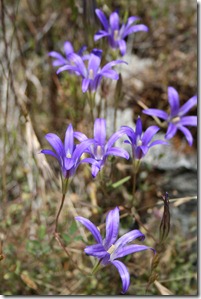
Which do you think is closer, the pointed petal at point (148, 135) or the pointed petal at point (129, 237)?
the pointed petal at point (129, 237)

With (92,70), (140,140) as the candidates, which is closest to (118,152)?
(140,140)

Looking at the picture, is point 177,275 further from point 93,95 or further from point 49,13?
point 49,13

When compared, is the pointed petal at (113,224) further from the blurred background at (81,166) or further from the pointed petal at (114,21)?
the pointed petal at (114,21)

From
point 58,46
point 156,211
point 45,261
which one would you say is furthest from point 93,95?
point 58,46

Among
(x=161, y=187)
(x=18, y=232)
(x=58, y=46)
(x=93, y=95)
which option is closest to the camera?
(x=93, y=95)

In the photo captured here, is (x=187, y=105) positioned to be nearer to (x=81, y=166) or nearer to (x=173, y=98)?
(x=173, y=98)

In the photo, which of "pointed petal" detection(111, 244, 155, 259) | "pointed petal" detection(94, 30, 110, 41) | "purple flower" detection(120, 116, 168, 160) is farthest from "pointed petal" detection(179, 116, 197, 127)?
"pointed petal" detection(111, 244, 155, 259)

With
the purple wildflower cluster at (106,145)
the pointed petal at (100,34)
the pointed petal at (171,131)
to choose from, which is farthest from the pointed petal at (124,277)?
the pointed petal at (100,34)

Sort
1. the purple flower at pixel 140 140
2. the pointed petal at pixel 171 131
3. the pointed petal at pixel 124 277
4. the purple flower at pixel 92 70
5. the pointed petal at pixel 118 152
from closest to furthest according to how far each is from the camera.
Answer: the pointed petal at pixel 124 277 < the pointed petal at pixel 118 152 < the purple flower at pixel 140 140 < the purple flower at pixel 92 70 < the pointed petal at pixel 171 131
